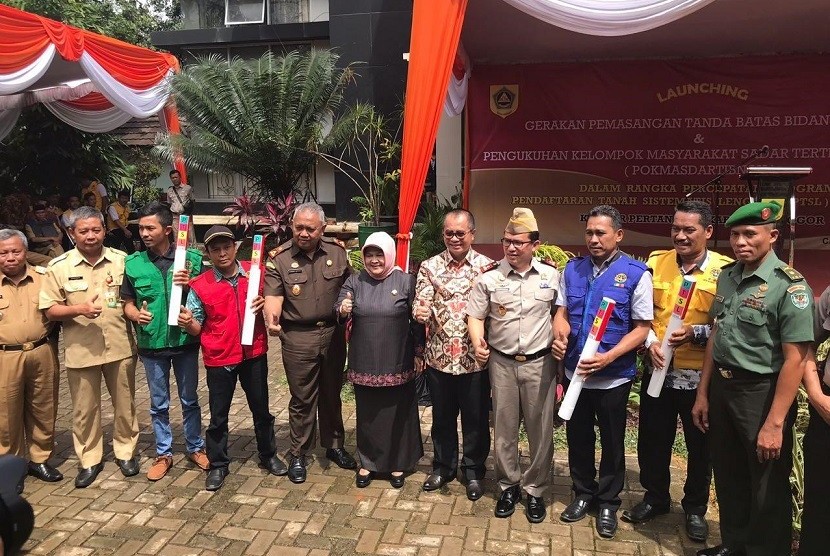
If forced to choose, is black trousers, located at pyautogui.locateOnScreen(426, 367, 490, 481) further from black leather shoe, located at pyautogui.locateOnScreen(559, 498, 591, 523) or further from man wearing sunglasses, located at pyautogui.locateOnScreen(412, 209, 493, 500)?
black leather shoe, located at pyautogui.locateOnScreen(559, 498, 591, 523)

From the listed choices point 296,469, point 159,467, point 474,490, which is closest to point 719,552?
point 474,490

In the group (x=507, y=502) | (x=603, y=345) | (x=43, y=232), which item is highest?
(x=43, y=232)

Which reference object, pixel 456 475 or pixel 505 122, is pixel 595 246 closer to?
pixel 456 475

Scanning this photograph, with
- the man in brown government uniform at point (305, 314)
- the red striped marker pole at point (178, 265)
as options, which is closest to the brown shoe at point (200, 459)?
the man in brown government uniform at point (305, 314)

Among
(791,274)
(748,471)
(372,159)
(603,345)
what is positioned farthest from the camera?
(372,159)

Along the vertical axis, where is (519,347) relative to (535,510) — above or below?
above

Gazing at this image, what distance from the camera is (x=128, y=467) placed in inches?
150

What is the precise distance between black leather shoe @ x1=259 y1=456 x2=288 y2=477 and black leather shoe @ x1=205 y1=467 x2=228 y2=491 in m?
0.25

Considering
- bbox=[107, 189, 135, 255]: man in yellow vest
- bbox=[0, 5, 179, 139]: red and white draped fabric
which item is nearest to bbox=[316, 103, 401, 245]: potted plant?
bbox=[0, 5, 179, 139]: red and white draped fabric

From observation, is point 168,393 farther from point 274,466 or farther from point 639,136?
point 639,136

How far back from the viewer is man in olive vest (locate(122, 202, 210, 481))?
3594 millimetres

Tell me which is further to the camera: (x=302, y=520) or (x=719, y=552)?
(x=302, y=520)

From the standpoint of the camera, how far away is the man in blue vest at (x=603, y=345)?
9.52ft

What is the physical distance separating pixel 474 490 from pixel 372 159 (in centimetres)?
627
